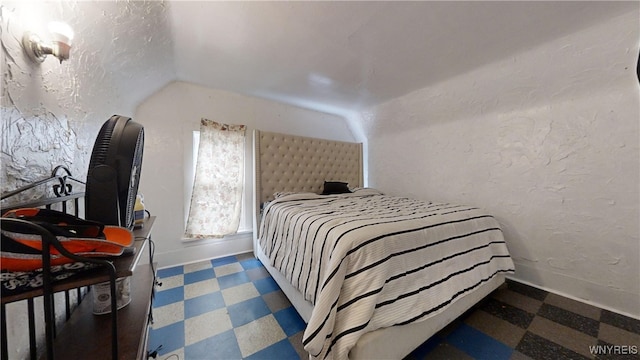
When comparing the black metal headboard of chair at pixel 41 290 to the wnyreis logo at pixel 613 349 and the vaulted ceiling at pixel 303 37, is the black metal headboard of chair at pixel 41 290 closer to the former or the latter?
the vaulted ceiling at pixel 303 37

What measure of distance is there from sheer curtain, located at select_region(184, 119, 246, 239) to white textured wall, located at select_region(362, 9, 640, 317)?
2607 millimetres

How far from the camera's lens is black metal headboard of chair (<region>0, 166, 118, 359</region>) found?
502mm

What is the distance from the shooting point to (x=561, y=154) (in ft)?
5.75

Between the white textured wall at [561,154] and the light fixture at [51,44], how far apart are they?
295 centimetres

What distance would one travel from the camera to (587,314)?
154cm

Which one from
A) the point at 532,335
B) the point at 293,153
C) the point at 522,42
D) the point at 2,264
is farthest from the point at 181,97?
the point at 532,335

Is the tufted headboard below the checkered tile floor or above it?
above

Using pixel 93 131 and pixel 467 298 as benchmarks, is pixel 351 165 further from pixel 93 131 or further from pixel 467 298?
pixel 93 131

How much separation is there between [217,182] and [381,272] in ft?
7.73

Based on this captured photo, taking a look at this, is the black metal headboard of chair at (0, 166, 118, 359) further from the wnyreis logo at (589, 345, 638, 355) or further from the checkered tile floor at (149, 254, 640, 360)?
the wnyreis logo at (589, 345, 638, 355)

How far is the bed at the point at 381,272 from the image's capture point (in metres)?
0.96

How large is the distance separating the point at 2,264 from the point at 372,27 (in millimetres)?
2118

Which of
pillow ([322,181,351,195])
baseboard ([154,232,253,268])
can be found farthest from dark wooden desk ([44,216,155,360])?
pillow ([322,181,351,195])

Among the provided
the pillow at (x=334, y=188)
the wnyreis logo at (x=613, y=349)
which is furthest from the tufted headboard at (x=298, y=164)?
the wnyreis logo at (x=613, y=349)
